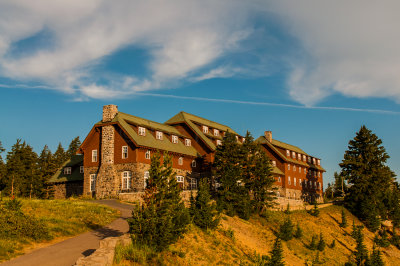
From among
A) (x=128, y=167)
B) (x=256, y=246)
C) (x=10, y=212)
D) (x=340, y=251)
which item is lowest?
(x=340, y=251)

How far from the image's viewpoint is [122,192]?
47.1 metres

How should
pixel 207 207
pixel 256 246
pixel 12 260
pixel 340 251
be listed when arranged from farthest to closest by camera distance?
pixel 340 251
pixel 256 246
pixel 207 207
pixel 12 260

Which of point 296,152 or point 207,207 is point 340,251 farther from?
point 296,152

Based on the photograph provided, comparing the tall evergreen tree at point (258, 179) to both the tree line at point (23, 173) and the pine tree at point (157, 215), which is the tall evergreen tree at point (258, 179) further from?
the tree line at point (23, 173)

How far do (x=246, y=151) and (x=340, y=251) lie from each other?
1788 centimetres

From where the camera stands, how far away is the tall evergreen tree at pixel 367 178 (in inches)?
2434

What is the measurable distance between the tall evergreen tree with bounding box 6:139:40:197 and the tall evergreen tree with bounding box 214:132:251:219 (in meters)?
34.2

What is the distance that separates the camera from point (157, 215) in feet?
69.1

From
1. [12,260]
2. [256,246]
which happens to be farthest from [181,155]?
[12,260]

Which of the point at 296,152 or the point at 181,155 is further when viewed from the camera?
the point at 296,152

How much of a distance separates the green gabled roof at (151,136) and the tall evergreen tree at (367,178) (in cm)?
2935

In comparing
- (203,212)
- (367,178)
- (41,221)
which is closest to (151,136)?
(203,212)

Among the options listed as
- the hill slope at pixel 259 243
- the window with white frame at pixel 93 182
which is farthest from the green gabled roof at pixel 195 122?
the window with white frame at pixel 93 182

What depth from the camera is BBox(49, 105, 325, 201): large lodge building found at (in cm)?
4747
